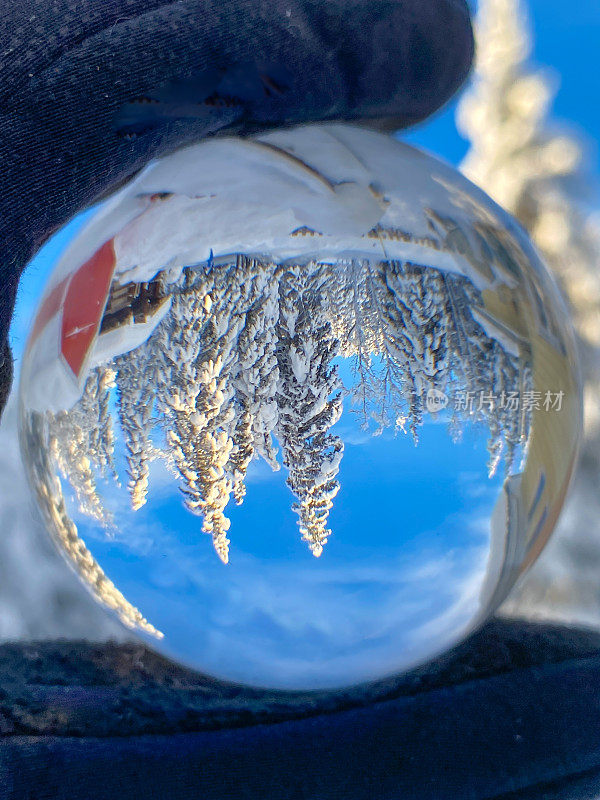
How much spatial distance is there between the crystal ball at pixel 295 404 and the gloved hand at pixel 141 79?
3cm

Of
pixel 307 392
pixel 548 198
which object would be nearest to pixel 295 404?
pixel 307 392

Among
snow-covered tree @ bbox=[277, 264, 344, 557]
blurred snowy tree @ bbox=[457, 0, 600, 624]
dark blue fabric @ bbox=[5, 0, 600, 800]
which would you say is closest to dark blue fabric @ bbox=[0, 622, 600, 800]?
dark blue fabric @ bbox=[5, 0, 600, 800]

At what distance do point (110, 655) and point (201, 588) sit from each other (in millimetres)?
262

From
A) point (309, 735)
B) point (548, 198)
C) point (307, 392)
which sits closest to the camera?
point (307, 392)

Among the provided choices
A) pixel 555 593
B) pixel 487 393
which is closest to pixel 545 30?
pixel 487 393

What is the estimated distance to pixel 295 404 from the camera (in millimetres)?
336

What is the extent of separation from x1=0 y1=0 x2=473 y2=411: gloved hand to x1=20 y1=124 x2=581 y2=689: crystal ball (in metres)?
0.03

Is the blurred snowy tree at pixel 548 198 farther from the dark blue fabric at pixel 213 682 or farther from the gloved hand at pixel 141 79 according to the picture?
the gloved hand at pixel 141 79

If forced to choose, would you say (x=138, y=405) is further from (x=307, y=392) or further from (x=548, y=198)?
(x=548, y=198)

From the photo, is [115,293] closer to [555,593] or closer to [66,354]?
[66,354]

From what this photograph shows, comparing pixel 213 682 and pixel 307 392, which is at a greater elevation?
pixel 307 392

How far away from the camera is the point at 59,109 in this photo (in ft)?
1.07

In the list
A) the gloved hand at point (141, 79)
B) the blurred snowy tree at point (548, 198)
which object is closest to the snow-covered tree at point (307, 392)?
the gloved hand at point (141, 79)

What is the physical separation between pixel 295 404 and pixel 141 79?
0.63 ft
